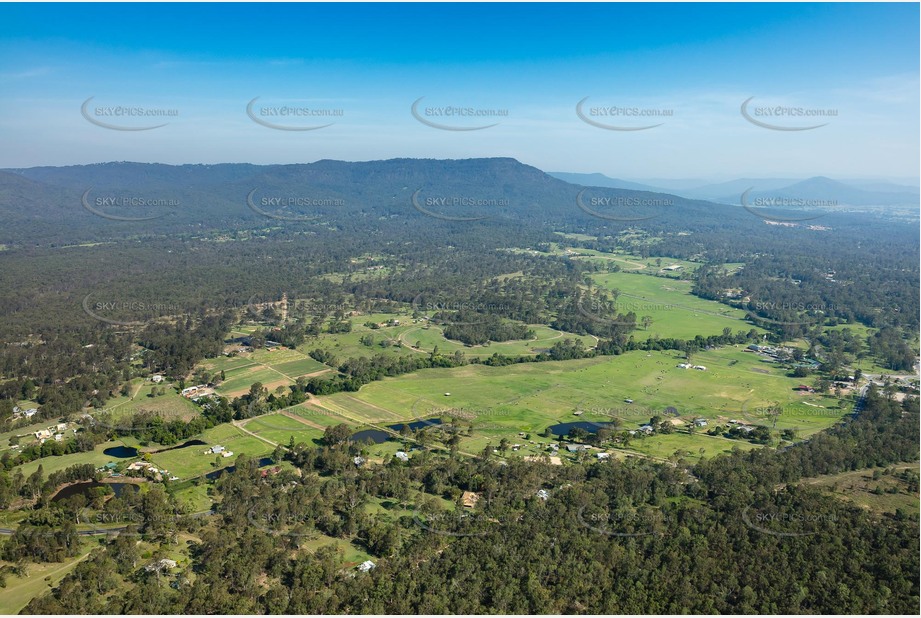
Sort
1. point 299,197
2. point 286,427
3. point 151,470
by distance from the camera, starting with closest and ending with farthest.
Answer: point 151,470, point 286,427, point 299,197

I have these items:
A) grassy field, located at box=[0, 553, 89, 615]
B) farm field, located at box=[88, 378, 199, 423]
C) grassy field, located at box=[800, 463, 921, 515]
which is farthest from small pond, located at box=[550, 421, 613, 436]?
grassy field, located at box=[0, 553, 89, 615]

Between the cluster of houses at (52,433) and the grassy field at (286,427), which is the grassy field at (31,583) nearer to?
the grassy field at (286,427)

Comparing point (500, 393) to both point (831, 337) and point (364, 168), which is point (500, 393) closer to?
point (831, 337)

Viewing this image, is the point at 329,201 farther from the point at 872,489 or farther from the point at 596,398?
the point at 872,489

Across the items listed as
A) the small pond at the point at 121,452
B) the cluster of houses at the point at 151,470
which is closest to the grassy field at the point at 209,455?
the cluster of houses at the point at 151,470

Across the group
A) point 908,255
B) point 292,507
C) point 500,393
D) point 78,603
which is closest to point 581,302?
point 500,393

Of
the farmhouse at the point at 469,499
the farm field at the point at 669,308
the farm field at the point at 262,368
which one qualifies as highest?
the farm field at the point at 669,308

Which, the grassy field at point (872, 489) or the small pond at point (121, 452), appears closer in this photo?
the grassy field at point (872, 489)

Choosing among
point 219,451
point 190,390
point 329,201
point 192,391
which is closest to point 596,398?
point 219,451
